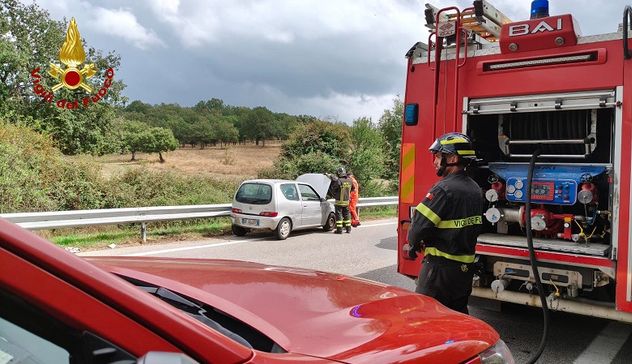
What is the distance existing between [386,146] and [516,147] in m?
23.7

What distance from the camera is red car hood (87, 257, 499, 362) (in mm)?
1592

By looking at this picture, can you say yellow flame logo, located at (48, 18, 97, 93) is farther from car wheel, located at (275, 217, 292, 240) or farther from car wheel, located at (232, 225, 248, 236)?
car wheel, located at (275, 217, 292, 240)

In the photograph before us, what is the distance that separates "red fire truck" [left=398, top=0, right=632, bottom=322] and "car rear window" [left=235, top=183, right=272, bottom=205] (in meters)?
6.79

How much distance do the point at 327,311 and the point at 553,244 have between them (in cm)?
328

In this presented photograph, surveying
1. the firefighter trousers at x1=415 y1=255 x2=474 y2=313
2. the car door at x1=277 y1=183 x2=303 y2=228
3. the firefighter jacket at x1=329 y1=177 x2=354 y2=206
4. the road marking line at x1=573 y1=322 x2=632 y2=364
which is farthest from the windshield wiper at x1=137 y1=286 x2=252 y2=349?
the firefighter jacket at x1=329 y1=177 x2=354 y2=206

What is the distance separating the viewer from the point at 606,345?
4633mm

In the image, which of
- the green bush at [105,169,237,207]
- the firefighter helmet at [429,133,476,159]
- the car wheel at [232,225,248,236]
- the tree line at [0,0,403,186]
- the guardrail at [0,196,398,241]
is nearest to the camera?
the firefighter helmet at [429,133,476,159]

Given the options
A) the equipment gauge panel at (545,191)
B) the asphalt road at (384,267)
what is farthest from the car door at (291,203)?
the equipment gauge panel at (545,191)

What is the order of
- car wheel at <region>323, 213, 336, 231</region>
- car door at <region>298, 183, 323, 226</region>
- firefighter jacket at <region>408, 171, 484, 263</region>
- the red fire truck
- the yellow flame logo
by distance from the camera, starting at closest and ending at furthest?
firefighter jacket at <region>408, 171, 484, 263</region> < the red fire truck < car door at <region>298, 183, 323, 226</region> < car wheel at <region>323, 213, 336, 231</region> < the yellow flame logo

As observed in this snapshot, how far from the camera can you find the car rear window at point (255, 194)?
1173 centimetres

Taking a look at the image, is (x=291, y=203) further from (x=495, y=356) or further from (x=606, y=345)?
(x=495, y=356)

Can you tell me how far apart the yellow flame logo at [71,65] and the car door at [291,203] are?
1736cm

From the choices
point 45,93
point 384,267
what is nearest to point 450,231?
point 384,267

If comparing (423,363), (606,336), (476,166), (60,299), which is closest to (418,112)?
(476,166)
